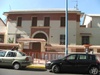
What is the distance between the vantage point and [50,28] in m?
41.2

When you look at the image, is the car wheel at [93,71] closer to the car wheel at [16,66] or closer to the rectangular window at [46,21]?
the car wheel at [16,66]

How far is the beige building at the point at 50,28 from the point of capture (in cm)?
4075

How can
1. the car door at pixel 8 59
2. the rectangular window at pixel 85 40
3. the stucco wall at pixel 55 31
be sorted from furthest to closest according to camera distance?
the rectangular window at pixel 85 40, the stucco wall at pixel 55 31, the car door at pixel 8 59

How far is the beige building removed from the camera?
40750 mm

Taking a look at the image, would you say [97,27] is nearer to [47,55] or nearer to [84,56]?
[47,55]

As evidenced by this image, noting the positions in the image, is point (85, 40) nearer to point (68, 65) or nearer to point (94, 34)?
point (94, 34)

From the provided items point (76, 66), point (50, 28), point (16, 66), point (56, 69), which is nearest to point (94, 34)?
point (50, 28)

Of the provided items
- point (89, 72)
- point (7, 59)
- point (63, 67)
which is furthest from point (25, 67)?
point (89, 72)

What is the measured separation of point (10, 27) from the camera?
42.5m

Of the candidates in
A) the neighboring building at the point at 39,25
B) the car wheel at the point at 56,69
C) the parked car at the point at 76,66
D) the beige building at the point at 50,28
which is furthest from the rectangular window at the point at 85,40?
the car wheel at the point at 56,69

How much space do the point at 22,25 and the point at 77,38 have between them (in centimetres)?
939

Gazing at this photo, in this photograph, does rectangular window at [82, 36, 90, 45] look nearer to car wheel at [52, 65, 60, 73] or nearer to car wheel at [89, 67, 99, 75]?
car wheel at [89, 67, 99, 75]

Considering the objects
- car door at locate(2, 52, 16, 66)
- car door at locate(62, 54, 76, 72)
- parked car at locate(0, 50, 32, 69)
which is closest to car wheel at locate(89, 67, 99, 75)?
car door at locate(62, 54, 76, 72)

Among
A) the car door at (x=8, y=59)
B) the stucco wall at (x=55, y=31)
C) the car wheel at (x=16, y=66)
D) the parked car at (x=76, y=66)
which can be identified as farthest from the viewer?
the stucco wall at (x=55, y=31)
